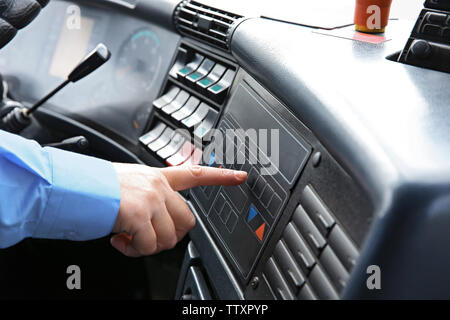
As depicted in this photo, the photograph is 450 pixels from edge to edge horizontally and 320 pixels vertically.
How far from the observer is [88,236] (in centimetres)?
68

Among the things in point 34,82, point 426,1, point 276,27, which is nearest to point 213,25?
point 276,27

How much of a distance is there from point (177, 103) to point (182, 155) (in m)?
0.11

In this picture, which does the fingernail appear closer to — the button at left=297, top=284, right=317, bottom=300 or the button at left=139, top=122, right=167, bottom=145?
the button at left=297, top=284, right=317, bottom=300

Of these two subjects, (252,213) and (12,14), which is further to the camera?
(12,14)

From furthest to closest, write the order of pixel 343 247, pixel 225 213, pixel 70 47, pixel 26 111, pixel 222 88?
1. pixel 70 47
2. pixel 26 111
3. pixel 222 88
4. pixel 225 213
5. pixel 343 247

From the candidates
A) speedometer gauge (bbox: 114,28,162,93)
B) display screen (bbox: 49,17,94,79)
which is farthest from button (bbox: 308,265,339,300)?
display screen (bbox: 49,17,94,79)

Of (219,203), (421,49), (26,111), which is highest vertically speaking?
(421,49)

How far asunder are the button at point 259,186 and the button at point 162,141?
35cm

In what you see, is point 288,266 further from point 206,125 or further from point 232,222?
point 206,125

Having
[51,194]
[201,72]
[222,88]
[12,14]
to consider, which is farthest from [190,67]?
[51,194]

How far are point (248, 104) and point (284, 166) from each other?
0.55ft

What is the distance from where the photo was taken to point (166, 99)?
1.03 metres

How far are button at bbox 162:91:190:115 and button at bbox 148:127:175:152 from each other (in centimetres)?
4

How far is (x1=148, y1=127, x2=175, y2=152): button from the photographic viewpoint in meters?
1.00
